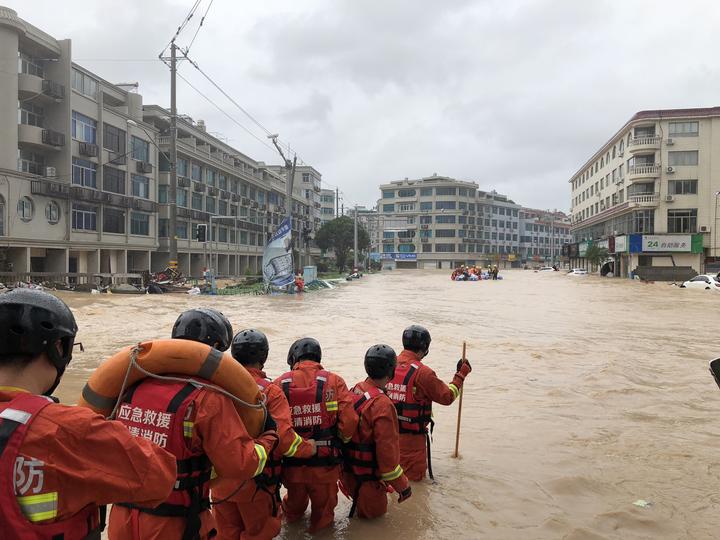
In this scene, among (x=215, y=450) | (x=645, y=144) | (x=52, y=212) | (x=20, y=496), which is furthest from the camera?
(x=645, y=144)

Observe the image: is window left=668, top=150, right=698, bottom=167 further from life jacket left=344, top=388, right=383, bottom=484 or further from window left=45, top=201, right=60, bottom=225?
life jacket left=344, top=388, right=383, bottom=484

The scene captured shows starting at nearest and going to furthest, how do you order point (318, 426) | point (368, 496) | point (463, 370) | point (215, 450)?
point (215, 450)
point (318, 426)
point (368, 496)
point (463, 370)

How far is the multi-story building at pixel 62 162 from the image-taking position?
28688mm

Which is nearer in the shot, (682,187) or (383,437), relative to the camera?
(383,437)

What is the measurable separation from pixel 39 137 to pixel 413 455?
109ft

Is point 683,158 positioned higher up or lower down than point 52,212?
higher up

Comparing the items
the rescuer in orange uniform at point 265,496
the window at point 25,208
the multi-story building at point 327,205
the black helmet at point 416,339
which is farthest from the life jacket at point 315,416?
the multi-story building at point 327,205

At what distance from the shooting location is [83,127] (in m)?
34.1

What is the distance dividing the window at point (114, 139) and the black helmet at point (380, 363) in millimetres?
37302

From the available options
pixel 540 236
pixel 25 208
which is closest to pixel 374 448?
pixel 25 208

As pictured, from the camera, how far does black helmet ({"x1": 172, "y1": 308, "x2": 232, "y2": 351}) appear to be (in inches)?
118

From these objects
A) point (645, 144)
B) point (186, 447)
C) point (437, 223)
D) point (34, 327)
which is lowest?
point (186, 447)

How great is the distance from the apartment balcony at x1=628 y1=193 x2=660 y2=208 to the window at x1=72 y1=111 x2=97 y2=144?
46.0 m

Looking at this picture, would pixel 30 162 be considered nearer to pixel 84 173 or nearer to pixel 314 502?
pixel 84 173
